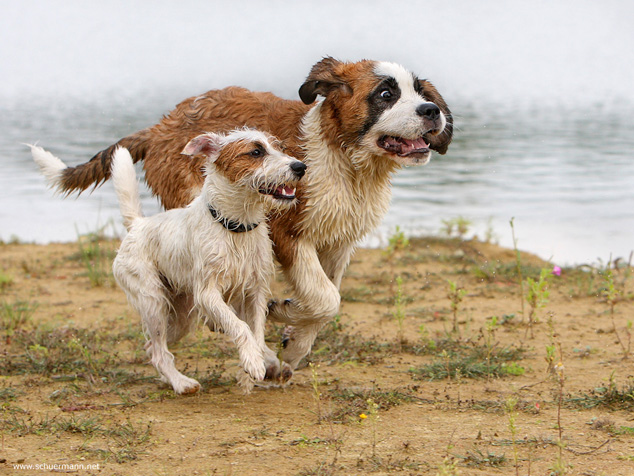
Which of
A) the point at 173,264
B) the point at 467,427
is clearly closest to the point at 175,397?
the point at 173,264

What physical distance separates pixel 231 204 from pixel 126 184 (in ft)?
3.55

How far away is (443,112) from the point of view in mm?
5395

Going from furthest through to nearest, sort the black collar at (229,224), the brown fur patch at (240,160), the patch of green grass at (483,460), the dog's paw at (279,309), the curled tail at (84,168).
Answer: the curled tail at (84,168) → the dog's paw at (279,309) → the black collar at (229,224) → the brown fur patch at (240,160) → the patch of green grass at (483,460)

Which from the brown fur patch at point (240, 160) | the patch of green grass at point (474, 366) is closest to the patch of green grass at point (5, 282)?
the brown fur patch at point (240, 160)

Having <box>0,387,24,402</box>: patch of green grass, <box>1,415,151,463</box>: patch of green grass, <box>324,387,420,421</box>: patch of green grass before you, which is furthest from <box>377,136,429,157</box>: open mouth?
<box>0,387,24,402</box>: patch of green grass

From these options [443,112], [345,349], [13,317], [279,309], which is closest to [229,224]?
[279,309]

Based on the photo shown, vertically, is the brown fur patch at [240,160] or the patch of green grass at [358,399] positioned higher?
the brown fur patch at [240,160]

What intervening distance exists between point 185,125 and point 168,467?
261cm

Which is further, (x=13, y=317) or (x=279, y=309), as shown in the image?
(x=13, y=317)

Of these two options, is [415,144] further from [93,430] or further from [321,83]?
[93,430]

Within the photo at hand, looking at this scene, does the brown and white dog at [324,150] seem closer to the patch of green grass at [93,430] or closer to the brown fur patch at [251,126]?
the brown fur patch at [251,126]

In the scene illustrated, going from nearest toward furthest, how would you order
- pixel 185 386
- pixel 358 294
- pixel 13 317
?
pixel 185 386 → pixel 13 317 → pixel 358 294

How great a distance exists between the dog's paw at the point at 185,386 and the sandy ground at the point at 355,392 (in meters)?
0.05

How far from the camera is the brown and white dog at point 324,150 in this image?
16.4ft
